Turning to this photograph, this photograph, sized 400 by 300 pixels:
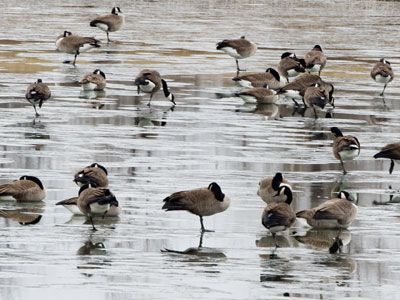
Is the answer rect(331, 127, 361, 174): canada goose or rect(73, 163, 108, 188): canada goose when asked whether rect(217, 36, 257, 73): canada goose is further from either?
rect(73, 163, 108, 188): canada goose

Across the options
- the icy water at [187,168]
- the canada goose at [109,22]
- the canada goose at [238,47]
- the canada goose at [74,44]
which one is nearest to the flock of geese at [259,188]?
the icy water at [187,168]

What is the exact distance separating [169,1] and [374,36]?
15.0 metres

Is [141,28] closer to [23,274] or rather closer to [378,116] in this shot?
[378,116]

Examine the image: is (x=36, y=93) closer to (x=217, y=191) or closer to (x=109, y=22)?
(x=217, y=191)

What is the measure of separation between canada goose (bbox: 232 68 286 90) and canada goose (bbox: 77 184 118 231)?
1127 cm

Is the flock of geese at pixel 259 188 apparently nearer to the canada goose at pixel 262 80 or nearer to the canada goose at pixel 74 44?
the canada goose at pixel 262 80

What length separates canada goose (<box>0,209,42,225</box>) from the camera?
12156 millimetres

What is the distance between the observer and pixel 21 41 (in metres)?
31.9

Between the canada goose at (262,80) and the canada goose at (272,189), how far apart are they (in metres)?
10.1

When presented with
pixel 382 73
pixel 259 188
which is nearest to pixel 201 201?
pixel 259 188

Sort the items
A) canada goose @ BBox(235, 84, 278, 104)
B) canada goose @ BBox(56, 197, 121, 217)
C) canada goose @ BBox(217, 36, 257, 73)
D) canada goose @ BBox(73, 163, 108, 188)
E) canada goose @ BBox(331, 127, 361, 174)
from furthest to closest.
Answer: canada goose @ BBox(217, 36, 257, 73)
canada goose @ BBox(235, 84, 278, 104)
canada goose @ BBox(331, 127, 361, 174)
canada goose @ BBox(73, 163, 108, 188)
canada goose @ BBox(56, 197, 121, 217)

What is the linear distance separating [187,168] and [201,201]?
3767 mm

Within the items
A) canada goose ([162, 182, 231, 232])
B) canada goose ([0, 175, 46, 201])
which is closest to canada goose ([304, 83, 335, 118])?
canada goose ([0, 175, 46, 201])

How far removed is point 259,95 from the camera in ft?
72.2
